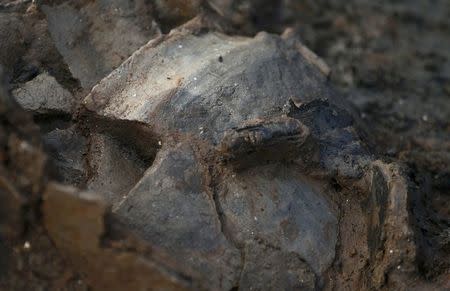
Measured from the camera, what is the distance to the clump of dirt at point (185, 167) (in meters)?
2.30

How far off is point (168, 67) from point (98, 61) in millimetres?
444

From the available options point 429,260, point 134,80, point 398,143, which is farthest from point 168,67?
point 398,143

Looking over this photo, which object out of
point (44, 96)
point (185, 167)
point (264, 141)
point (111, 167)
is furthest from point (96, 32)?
point (264, 141)

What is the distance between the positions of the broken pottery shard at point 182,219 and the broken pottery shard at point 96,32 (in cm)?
82

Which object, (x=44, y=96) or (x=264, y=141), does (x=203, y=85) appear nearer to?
(x=264, y=141)

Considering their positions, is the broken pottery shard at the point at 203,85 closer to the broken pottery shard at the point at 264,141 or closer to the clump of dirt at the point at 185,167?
the clump of dirt at the point at 185,167

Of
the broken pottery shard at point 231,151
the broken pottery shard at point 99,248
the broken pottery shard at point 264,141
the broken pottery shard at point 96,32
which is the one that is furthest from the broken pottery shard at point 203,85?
the broken pottery shard at point 99,248

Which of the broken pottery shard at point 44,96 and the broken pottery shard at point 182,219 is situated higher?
the broken pottery shard at point 44,96

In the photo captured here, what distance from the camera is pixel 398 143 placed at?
4.32 metres

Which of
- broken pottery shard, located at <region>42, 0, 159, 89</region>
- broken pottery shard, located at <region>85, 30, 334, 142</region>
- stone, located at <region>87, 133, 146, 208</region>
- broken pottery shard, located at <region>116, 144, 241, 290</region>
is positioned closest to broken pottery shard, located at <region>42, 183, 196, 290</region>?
broken pottery shard, located at <region>116, 144, 241, 290</region>

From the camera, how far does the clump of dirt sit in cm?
230

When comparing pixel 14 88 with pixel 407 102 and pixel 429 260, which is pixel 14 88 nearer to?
pixel 429 260

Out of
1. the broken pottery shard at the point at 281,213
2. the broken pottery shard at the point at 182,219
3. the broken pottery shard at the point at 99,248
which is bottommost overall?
the broken pottery shard at the point at 281,213

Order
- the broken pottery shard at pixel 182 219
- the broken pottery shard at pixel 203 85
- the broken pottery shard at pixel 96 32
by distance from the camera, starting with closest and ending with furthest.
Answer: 1. the broken pottery shard at pixel 182 219
2. the broken pottery shard at pixel 203 85
3. the broken pottery shard at pixel 96 32
